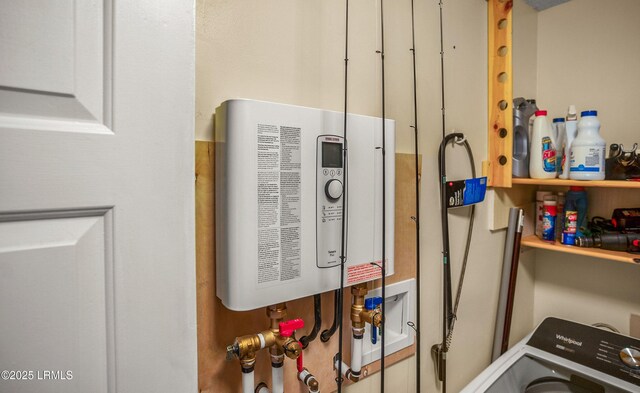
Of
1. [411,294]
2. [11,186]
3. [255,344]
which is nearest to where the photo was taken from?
[11,186]

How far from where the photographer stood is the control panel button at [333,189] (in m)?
0.73

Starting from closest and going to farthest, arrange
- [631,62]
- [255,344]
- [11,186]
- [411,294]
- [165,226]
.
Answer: [11,186]
[165,226]
[255,344]
[411,294]
[631,62]

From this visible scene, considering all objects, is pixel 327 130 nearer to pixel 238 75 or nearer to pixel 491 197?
pixel 238 75

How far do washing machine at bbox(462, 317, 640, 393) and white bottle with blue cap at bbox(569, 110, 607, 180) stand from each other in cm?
62

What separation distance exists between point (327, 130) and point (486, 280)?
1.12 metres

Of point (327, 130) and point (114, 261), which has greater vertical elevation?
point (327, 130)

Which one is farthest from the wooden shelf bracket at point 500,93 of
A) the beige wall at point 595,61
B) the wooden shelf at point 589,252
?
the beige wall at point 595,61

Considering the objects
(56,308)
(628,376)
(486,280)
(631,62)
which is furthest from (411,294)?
(631,62)

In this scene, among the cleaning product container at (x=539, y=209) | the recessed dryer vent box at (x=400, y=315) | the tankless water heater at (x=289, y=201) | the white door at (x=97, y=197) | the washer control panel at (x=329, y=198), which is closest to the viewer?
the white door at (x=97, y=197)

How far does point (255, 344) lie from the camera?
68 cm

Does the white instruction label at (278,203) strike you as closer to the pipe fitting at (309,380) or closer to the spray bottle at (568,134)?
the pipe fitting at (309,380)

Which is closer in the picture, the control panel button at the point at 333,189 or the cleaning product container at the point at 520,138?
the control panel button at the point at 333,189

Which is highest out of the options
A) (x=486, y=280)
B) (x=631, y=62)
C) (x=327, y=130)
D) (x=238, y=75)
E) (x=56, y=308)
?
(x=631, y=62)

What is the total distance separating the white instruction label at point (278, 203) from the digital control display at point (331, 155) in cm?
7
